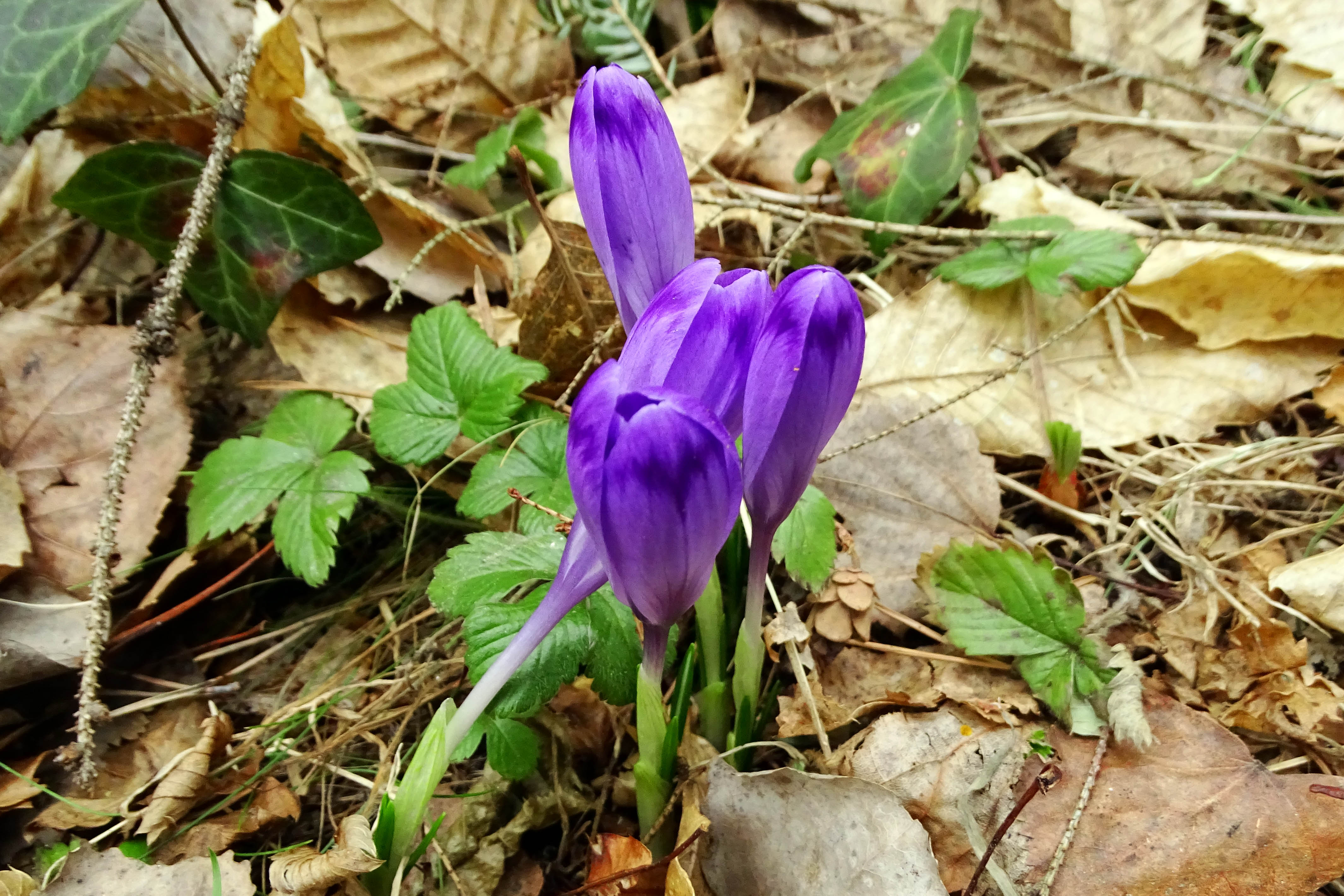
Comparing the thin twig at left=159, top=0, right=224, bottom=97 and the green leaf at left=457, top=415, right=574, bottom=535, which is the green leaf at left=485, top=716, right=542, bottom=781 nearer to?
the green leaf at left=457, top=415, right=574, bottom=535

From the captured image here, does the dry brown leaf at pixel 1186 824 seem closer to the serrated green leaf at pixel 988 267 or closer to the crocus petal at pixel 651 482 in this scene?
the crocus petal at pixel 651 482

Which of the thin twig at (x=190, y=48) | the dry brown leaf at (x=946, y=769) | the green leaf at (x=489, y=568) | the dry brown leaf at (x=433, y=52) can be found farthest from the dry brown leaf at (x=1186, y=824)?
the dry brown leaf at (x=433, y=52)

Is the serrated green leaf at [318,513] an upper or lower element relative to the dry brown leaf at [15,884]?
upper

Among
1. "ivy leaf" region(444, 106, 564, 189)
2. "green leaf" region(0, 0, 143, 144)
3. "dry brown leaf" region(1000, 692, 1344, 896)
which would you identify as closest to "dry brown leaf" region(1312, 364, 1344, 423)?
"dry brown leaf" region(1000, 692, 1344, 896)

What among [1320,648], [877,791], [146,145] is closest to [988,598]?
[877,791]

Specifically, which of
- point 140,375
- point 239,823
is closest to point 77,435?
point 140,375

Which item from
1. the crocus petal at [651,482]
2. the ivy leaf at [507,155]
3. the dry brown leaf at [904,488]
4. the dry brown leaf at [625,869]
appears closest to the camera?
the crocus petal at [651,482]
